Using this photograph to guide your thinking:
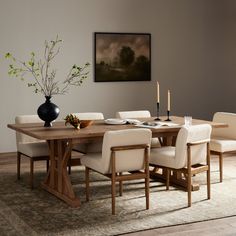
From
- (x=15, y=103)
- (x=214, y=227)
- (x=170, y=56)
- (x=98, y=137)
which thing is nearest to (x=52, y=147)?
(x=98, y=137)

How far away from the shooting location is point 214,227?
442cm

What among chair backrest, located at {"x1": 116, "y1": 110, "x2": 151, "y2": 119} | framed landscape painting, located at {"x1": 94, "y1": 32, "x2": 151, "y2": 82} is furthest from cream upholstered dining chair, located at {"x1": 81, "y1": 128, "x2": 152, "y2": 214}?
framed landscape painting, located at {"x1": 94, "y1": 32, "x2": 151, "y2": 82}

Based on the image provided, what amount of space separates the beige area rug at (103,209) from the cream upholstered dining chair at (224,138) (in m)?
0.33

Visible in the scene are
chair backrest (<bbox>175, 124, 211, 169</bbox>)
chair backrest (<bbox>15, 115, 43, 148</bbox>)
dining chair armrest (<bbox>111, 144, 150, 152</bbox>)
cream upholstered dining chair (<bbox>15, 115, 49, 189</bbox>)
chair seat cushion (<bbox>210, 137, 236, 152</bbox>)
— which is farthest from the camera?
chair backrest (<bbox>15, 115, 43, 148</bbox>)

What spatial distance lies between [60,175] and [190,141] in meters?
1.29

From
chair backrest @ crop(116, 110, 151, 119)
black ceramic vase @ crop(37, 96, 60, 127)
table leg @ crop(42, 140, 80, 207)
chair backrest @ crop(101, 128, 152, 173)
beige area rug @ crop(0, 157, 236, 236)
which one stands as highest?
black ceramic vase @ crop(37, 96, 60, 127)

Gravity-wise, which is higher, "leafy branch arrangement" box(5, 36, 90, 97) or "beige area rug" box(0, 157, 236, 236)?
"leafy branch arrangement" box(5, 36, 90, 97)

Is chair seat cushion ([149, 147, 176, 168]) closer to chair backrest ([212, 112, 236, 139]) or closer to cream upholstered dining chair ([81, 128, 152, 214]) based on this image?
cream upholstered dining chair ([81, 128, 152, 214])

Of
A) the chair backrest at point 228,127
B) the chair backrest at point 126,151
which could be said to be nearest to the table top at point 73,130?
the chair backrest at point 126,151

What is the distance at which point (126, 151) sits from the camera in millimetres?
4797

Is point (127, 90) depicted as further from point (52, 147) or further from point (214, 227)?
point (214, 227)

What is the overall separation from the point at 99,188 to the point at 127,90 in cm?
313

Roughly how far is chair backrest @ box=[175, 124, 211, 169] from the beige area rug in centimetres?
40

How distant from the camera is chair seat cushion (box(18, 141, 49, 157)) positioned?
575 cm
